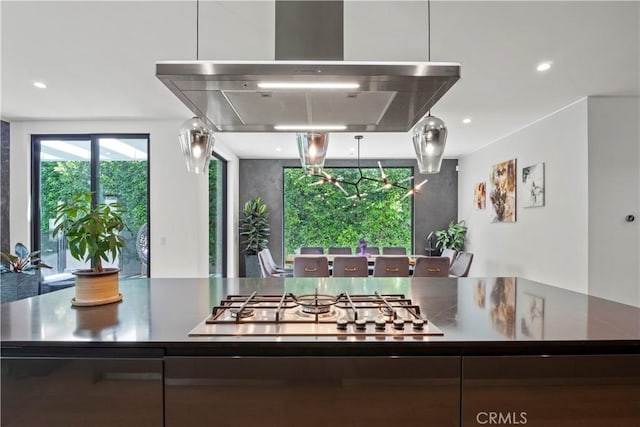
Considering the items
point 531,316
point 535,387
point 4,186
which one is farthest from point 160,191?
point 535,387

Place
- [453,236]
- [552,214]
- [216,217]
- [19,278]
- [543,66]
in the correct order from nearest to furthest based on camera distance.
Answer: [543,66] < [19,278] < [552,214] < [216,217] < [453,236]

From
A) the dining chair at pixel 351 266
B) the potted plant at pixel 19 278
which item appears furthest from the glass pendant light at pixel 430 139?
the potted plant at pixel 19 278

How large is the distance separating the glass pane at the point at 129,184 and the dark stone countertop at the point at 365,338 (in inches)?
115

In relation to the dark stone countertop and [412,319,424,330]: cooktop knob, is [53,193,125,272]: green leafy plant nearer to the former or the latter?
the dark stone countertop

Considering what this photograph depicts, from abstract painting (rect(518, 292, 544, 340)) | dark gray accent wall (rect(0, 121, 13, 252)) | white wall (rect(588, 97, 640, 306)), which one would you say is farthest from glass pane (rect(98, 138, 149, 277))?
white wall (rect(588, 97, 640, 306))

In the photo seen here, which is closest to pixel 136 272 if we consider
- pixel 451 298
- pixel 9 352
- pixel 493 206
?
pixel 9 352

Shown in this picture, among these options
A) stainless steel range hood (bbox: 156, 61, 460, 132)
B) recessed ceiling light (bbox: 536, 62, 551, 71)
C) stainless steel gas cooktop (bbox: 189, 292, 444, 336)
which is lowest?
stainless steel gas cooktop (bbox: 189, 292, 444, 336)

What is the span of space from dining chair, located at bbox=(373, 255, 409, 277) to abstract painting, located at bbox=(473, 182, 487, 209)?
9.89ft

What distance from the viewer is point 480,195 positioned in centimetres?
577

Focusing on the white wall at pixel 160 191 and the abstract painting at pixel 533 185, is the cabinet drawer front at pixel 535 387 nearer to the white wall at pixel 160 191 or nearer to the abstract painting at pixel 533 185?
the abstract painting at pixel 533 185

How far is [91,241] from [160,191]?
313cm

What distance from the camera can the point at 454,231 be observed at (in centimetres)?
634

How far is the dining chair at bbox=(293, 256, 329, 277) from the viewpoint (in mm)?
3393

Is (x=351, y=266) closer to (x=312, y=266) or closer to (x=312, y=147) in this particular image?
(x=312, y=266)
